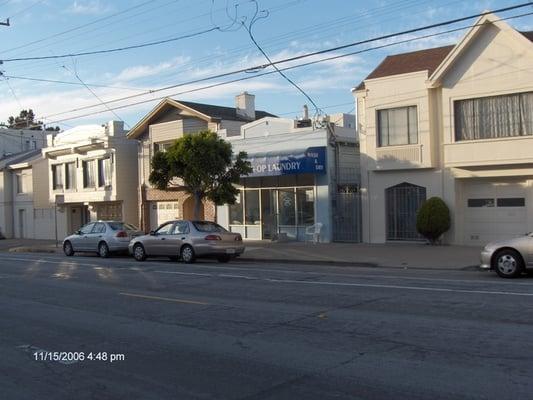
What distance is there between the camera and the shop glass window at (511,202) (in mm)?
21922

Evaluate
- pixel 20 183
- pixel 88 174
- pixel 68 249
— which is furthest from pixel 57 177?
pixel 68 249

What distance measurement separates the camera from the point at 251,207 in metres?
29.5

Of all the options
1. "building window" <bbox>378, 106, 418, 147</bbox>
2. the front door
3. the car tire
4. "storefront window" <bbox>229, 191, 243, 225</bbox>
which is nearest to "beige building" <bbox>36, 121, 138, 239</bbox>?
"storefront window" <bbox>229, 191, 243, 225</bbox>

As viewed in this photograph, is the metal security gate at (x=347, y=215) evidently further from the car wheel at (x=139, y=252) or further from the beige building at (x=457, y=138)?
the car wheel at (x=139, y=252)

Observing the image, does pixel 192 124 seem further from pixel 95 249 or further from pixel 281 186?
pixel 95 249

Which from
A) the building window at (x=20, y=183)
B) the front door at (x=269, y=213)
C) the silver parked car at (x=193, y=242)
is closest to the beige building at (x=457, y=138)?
the front door at (x=269, y=213)

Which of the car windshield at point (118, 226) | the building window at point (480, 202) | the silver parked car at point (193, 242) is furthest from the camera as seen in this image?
the car windshield at point (118, 226)

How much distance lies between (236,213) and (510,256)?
1766 centimetres

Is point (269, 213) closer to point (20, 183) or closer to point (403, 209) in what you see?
point (403, 209)

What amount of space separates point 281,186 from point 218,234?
8.48 metres

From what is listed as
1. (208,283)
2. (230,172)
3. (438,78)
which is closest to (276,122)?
(230,172)

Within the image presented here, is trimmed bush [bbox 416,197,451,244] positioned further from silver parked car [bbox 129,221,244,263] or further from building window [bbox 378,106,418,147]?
silver parked car [bbox 129,221,244,263]

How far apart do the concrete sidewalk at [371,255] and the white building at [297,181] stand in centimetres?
167

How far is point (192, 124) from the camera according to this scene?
1261 inches
